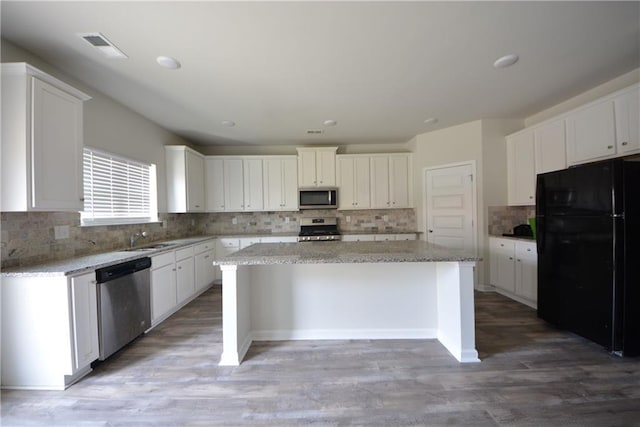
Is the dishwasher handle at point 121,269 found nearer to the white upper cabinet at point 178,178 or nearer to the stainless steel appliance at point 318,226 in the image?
the white upper cabinet at point 178,178

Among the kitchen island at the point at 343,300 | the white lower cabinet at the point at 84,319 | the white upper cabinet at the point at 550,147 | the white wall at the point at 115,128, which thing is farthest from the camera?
the white upper cabinet at the point at 550,147

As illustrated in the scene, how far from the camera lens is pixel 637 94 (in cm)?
219

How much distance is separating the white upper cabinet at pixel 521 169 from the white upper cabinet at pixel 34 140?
4.98 meters

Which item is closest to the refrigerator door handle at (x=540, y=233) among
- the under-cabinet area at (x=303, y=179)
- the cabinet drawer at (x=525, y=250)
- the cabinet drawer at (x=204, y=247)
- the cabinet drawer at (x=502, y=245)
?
A: the cabinet drawer at (x=525, y=250)

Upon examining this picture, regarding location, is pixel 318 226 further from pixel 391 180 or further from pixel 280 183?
pixel 391 180

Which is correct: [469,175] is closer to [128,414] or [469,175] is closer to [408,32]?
[408,32]

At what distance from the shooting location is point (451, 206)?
400 cm

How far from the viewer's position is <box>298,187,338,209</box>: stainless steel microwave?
15.1 feet

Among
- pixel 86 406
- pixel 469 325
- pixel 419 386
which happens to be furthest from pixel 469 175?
pixel 86 406

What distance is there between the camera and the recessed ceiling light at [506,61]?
2102 mm

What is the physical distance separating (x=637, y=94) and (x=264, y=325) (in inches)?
159

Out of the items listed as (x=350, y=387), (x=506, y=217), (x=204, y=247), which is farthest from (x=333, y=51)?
(x=506, y=217)

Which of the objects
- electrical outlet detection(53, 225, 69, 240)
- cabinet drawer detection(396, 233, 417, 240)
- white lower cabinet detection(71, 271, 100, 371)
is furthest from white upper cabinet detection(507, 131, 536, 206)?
electrical outlet detection(53, 225, 69, 240)

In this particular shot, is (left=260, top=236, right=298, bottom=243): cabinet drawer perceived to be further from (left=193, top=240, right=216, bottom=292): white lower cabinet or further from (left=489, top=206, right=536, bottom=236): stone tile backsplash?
(left=489, top=206, right=536, bottom=236): stone tile backsplash
